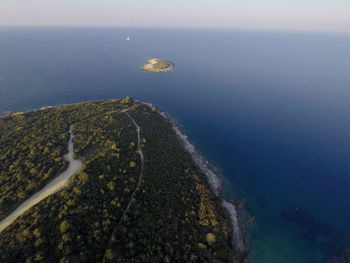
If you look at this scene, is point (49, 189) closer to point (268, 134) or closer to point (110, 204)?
point (110, 204)

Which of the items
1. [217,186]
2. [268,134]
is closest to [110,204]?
[217,186]

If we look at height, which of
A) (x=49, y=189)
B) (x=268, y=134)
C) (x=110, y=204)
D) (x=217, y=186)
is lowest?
(x=217, y=186)

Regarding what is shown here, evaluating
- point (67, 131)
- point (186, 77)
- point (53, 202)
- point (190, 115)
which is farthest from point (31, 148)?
point (186, 77)

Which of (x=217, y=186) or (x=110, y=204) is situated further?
(x=217, y=186)

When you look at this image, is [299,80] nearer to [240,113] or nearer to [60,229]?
[240,113]

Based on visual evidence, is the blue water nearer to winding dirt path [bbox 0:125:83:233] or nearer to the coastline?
the coastline

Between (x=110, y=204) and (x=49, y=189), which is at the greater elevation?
(x=110, y=204)

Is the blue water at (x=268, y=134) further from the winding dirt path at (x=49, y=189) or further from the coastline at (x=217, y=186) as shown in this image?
the winding dirt path at (x=49, y=189)

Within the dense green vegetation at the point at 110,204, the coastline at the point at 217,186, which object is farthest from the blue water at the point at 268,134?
the dense green vegetation at the point at 110,204
